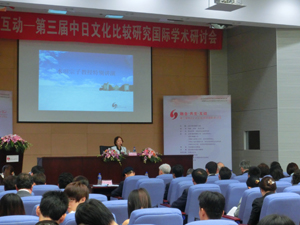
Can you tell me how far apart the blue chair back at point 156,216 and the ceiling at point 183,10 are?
20.2 feet

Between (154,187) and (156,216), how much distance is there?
282 cm

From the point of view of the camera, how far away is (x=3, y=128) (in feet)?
31.7

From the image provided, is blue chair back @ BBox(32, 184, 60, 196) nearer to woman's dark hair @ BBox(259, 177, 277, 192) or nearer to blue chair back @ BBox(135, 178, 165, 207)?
blue chair back @ BBox(135, 178, 165, 207)

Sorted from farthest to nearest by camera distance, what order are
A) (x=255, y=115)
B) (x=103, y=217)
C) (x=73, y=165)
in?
(x=255, y=115), (x=73, y=165), (x=103, y=217)

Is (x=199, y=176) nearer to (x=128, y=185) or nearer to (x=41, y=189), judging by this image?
(x=128, y=185)

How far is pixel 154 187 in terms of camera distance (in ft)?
17.7

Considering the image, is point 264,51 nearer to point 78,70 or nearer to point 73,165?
point 78,70

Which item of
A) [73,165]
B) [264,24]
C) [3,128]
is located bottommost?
[73,165]

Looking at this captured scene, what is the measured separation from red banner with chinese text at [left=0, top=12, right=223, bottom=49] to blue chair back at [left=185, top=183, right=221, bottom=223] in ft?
22.8

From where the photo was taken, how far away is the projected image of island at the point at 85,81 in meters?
10.4

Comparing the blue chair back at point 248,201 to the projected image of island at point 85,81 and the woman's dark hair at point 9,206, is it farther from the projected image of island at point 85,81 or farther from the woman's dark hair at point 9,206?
Answer: the projected image of island at point 85,81

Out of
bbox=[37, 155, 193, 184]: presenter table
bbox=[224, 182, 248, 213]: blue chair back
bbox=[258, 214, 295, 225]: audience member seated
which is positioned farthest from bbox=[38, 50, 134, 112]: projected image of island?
bbox=[258, 214, 295, 225]: audience member seated

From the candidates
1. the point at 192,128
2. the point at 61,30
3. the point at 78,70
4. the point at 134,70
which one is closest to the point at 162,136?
the point at 192,128

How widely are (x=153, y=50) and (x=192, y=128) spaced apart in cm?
243
